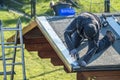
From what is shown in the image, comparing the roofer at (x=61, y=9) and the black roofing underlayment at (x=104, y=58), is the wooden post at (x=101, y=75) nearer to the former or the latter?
the black roofing underlayment at (x=104, y=58)

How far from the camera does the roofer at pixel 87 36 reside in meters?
6.86

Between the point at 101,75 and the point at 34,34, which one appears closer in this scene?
the point at 101,75

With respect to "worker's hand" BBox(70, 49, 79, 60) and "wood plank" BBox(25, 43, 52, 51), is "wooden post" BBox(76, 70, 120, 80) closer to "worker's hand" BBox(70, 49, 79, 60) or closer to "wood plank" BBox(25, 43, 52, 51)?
"worker's hand" BBox(70, 49, 79, 60)

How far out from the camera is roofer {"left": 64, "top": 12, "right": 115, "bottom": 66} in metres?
6.86

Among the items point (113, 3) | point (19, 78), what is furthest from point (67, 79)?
point (113, 3)

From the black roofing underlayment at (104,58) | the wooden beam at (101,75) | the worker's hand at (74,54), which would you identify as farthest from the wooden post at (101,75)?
the worker's hand at (74,54)

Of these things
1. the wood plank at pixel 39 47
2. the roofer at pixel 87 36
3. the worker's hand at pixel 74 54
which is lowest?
the wood plank at pixel 39 47

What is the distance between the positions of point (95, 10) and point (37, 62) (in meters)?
7.09

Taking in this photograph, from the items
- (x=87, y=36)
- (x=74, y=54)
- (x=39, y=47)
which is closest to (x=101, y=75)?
(x=74, y=54)

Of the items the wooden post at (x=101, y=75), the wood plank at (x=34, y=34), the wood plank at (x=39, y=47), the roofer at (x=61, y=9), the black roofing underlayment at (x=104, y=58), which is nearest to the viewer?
the black roofing underlayment at (x=104, y=58)

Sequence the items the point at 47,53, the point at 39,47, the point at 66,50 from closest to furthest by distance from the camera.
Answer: the point at 66,50, the point at 47,53, the point at 39,47

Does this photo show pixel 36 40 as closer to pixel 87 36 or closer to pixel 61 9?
pixel 87 36

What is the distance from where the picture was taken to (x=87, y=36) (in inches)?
272

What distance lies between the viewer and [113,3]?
83.2ft
